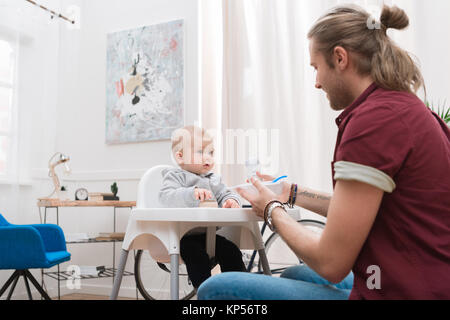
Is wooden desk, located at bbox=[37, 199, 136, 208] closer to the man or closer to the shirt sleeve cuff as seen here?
the man

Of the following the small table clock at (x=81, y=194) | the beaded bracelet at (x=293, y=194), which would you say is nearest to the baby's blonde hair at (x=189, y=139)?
the beaded bracelet at (x=293, y=194)

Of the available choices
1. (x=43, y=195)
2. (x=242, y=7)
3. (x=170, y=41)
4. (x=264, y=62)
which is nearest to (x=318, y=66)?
(x=264, y=62)

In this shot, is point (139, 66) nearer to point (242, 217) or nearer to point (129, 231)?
point (129, 231)

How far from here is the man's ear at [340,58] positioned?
2.89ft

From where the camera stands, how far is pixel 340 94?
927 millimetres

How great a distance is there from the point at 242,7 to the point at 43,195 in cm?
198

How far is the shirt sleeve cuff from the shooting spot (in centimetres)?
71

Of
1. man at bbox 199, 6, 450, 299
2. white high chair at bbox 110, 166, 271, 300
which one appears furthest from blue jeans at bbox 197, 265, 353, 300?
white high chair at bbox 110, 166, 271, 300

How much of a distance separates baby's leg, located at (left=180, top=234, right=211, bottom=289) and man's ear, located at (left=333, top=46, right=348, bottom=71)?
952 millimetres

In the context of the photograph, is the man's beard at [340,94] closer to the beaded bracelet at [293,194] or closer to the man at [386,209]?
the man at [386,209]

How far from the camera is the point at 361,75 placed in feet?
2.91

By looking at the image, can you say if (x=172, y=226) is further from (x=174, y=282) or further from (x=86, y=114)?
(x=86, y=114)

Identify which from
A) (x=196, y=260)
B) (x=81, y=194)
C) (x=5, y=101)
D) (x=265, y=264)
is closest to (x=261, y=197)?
(x=196, y=260)

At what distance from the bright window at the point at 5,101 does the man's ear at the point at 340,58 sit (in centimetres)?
251
